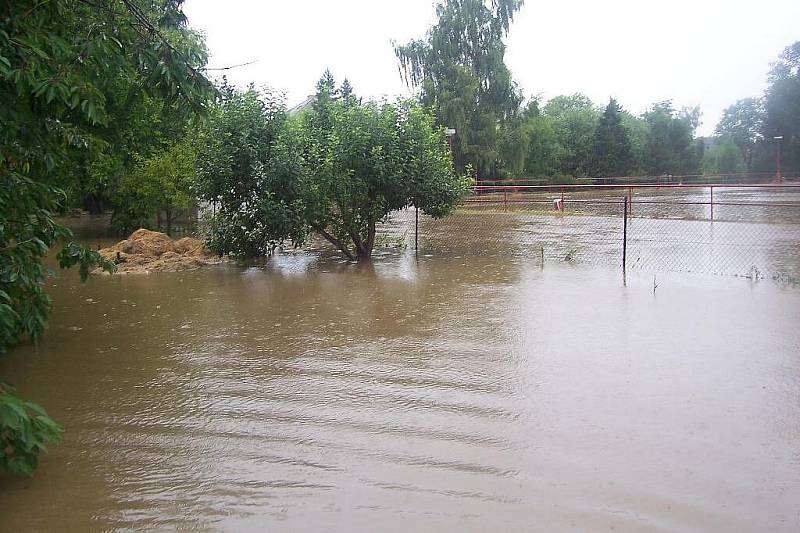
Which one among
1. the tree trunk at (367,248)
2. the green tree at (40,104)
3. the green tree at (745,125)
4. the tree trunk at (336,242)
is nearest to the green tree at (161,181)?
the tree trunk at (336,242)

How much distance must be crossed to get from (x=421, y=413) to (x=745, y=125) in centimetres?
7742

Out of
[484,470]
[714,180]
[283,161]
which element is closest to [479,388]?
[484,470]

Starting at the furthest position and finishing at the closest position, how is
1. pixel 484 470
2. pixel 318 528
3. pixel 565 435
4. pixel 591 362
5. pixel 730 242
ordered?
1. pixel 730 242
2. pixel 591 362
3. pixel 565 435
4. pixel 484 470
5. pixel 318 528

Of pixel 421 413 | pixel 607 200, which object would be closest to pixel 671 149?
pixel 607 200

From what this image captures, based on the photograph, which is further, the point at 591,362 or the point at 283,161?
the point at 283,161

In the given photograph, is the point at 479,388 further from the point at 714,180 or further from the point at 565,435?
the point at 714,180

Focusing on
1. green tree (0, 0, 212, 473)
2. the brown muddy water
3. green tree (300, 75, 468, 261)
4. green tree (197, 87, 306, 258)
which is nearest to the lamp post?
green tree (300, 75, 468, 261)

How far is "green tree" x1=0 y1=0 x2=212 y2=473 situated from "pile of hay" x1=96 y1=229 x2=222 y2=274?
7784 mm

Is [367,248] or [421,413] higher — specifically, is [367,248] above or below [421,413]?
above

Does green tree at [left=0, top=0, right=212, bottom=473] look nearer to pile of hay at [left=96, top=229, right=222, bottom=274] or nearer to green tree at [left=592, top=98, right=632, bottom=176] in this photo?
pile of hay at [left=96, top=229, right=222, bottom=274]

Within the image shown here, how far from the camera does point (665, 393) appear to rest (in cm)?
601

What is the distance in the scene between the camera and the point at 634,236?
1905 centimetres

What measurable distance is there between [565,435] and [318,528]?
6.79 feet

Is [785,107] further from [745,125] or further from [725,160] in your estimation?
[745,125]
